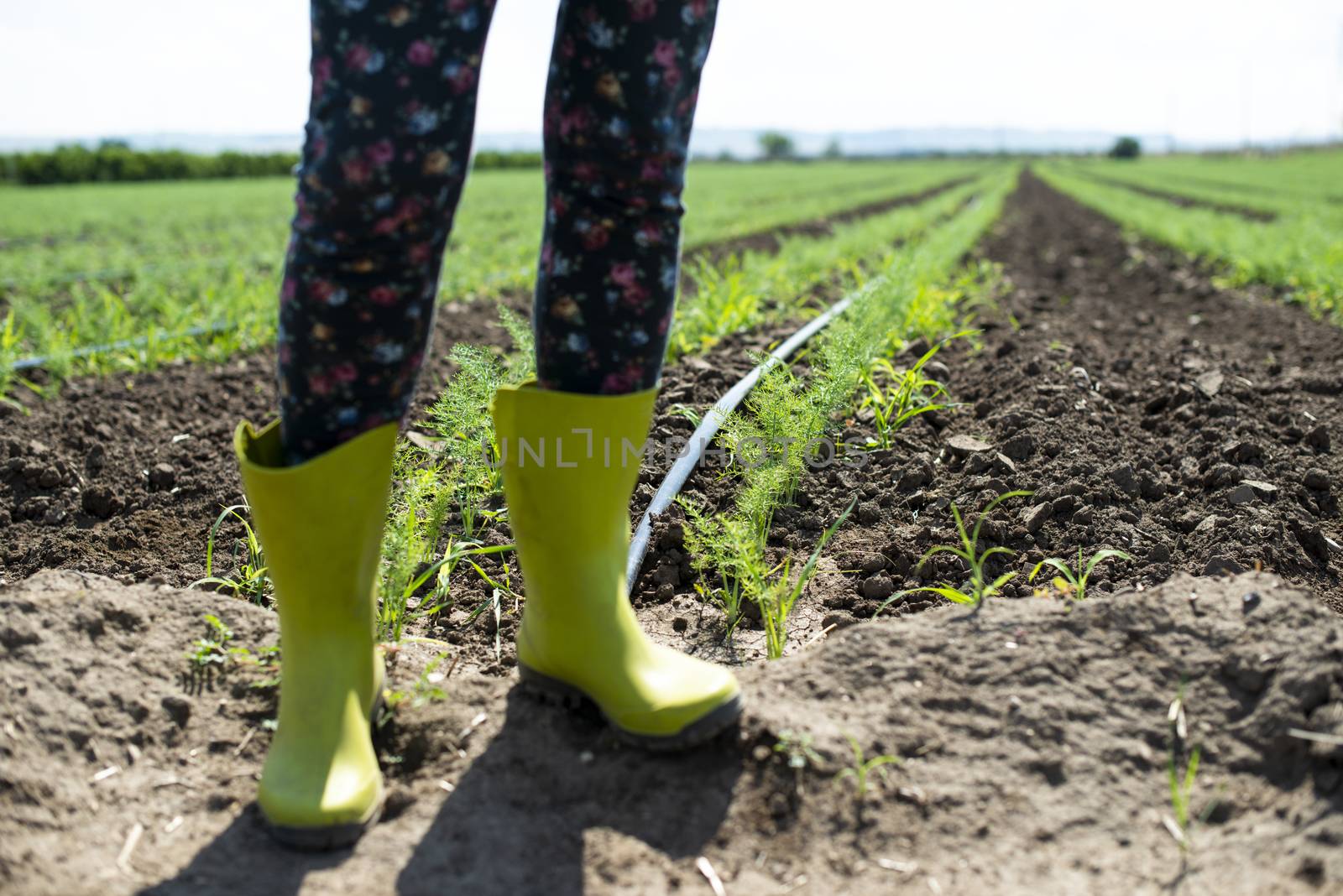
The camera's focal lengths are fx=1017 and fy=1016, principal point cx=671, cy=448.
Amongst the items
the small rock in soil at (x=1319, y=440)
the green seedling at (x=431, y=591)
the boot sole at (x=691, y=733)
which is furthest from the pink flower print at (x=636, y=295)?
the small rock in soil at (x=1319, y=440)

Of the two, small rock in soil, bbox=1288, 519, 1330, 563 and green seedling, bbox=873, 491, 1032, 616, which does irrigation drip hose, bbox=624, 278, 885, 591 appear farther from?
small rock in soil, bbox=1288, 519, 1330, 563

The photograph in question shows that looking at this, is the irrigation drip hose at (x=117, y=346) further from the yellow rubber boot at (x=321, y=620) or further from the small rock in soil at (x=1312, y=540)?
the small rock in soil at (x=1312, y=540)

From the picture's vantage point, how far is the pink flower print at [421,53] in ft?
3.59

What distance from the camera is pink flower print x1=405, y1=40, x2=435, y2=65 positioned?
1.09 m

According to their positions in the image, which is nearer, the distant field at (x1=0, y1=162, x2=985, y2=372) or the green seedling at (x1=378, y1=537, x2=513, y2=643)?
the green seedling at (x1=378, y1=537, x2=513, y2=643)

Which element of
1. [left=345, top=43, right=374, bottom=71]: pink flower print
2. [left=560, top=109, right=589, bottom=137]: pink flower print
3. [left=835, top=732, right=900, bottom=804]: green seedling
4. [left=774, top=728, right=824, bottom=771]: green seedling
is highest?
[left=345, top=43, right=374, bottom=71]: pink flower print

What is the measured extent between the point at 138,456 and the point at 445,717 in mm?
1960

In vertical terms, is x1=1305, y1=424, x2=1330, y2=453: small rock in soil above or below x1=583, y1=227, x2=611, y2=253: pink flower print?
below

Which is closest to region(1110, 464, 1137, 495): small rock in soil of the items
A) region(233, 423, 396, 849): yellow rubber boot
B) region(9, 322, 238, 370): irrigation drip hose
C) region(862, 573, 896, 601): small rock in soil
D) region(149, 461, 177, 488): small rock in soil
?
region(862, 573, 896, 601): small rock in soil

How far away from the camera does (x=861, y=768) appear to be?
1278 millimetres

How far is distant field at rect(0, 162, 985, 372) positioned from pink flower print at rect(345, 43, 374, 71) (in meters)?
3.51

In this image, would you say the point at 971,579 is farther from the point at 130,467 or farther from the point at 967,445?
the point at 130,467

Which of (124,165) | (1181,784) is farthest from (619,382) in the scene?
(124,165)

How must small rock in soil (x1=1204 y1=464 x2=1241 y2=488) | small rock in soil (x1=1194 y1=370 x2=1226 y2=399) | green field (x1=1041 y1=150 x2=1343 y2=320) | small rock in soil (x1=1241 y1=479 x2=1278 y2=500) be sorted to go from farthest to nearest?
1. green field (x1=1041 y1=150 x2=1343 y2=320)
2. small rock in soil (x1=1194 y1=370 x2=1226 y2=399)
3. small rock in soil (x1=1204 y1=464 x2=1241 y2=488)
4. small rock in soil (x1=1241 y1=479 x2=1278 y2=500)
